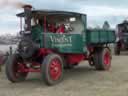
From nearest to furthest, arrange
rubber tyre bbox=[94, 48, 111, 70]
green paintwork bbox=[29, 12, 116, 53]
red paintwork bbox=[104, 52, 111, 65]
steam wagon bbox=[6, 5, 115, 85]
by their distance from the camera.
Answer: steam wagon bbox=[6, 5, 115, 85], green paintwork bbox=[29, 12, 116, 53], rubber tyre bbox=[94, 48, 111, 70], red paintwork bbox=[104, 52, 111, 65]

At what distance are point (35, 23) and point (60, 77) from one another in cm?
196

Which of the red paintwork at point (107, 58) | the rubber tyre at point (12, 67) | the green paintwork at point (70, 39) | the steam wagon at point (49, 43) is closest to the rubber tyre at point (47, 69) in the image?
the steam wagon at point (49, 43)

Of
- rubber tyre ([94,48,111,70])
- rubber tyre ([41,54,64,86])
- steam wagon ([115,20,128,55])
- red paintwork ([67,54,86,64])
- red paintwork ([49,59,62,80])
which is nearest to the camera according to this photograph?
rubber tyre ([41,54,64,86])

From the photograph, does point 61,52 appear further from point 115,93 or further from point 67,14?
point 115,93

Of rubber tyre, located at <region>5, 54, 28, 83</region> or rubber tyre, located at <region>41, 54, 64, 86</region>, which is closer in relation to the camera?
rubber tyre, located at <region>41, 54, 64, 86</region>

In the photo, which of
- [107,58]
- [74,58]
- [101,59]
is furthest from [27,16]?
[107,58]

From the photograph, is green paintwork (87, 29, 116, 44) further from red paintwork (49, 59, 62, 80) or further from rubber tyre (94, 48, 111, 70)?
→ red paintwork (49, 59, 62, 80)

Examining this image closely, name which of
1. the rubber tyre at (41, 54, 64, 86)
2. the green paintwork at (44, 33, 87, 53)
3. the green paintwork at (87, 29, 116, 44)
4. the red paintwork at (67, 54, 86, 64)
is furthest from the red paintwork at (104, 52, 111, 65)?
the rubber tyre at (41, 54, 64, 86)

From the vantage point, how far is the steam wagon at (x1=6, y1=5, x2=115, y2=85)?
10820 millimetres

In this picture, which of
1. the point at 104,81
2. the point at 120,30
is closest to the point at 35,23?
the point at 104,81

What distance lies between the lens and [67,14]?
11938 millimetres

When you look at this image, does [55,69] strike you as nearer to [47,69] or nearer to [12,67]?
[47,69]

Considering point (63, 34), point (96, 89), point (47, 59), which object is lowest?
point (96, 89)

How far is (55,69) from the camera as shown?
1080 centimetres
